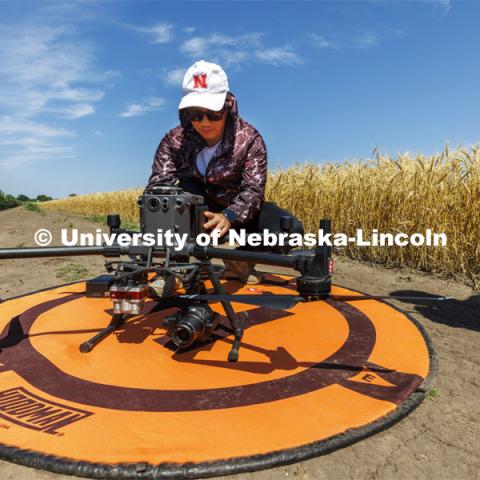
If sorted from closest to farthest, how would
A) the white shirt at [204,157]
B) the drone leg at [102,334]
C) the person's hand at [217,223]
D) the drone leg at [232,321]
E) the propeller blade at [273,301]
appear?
the propeller blade at [273,301] → the drone leg at [232,321] → the drone leg at [102,334] → the person's hand at [217,223] → the white shirt at [204,157]

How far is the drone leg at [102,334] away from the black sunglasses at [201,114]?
179 centimetres

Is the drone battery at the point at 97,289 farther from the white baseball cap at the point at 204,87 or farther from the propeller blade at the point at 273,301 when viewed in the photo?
the white baseball cap at the point at 204,87

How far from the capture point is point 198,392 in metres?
2.17

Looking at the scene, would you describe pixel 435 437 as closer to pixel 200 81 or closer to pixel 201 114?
pixel 201 114

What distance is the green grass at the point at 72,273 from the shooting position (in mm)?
5383

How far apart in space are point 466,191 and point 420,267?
1279 mm

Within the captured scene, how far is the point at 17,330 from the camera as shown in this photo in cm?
315

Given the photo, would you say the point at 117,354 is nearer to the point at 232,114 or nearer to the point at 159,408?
the point at 159,408

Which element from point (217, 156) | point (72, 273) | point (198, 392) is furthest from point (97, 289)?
point (72, 273)

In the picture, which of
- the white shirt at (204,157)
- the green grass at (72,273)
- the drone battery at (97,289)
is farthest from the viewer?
the green grass at (72,273)

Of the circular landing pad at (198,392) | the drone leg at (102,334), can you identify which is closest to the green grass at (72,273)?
the circular landing pad at (198,392)

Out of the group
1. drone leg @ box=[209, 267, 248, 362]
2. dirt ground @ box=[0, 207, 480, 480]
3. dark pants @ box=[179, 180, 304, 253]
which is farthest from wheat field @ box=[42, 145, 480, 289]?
drone leg @ box=[209, 267, 248, 362]

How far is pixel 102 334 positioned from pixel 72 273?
3.17 meters

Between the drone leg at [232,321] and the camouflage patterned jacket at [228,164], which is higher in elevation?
the camouflage patterned jacket at [228,164]
